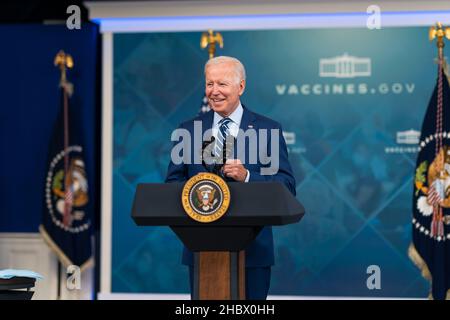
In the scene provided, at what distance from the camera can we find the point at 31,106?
6.58 m

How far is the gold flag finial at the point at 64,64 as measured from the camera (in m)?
6.42

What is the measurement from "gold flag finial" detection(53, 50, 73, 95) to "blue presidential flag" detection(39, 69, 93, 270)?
0.12ft

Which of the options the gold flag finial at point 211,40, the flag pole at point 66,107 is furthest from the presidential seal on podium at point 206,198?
the flag pole at point 66,107

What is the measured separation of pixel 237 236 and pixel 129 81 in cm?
415

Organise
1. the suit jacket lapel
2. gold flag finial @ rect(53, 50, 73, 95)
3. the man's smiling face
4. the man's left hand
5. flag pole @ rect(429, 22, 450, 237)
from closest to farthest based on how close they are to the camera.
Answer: the man's left hand → the man's smiling face → the suit jacket lapel → flag pole @ rect(429, 22, 450, 237) → gold flag finial @ rect(53, 50, 73, 95)

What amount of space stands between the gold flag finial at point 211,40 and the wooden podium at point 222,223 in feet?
→ 12.3

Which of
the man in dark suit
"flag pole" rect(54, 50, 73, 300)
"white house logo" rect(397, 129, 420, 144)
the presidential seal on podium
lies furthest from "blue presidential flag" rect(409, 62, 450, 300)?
the presidential seal on podium

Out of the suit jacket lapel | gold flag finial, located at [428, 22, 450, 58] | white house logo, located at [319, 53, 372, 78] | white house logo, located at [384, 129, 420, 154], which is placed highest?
gold flag finial, located at [428, 22, 450, 58]

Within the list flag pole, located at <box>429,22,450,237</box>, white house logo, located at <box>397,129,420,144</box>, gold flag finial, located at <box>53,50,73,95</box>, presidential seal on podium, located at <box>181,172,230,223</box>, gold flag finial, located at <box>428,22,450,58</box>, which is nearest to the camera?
presidential seal on podium, located at <box>181,172,230,223</box>

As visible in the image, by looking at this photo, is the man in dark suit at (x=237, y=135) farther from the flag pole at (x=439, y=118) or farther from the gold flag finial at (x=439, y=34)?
the gold flag finial at (x=439, y=34)

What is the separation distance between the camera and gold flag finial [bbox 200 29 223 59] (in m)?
6.29

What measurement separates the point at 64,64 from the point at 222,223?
13.7 feet

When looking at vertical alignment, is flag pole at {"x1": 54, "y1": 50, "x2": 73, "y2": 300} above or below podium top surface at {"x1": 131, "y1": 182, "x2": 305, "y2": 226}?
above

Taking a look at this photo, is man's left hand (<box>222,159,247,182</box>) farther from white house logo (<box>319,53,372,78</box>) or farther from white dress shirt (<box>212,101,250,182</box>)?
white house logo (<box>319,53,372,78</box>)
